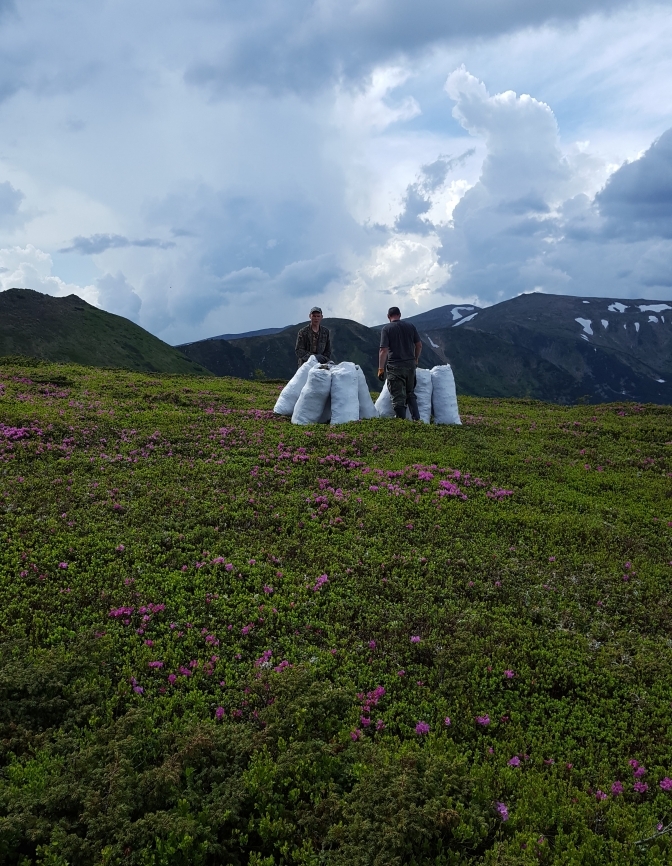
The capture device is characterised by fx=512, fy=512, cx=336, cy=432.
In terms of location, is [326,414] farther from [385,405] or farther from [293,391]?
[385,405]

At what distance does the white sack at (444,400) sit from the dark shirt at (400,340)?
2242mm

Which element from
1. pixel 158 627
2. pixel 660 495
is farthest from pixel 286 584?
pixel 660 495

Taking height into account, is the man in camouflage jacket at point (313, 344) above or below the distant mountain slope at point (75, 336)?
below

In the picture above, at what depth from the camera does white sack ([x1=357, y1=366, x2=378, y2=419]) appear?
19.2 m

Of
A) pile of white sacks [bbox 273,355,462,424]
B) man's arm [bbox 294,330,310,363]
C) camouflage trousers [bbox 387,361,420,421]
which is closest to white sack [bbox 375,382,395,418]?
pile of white sacks [bbox 273,355,462,424]

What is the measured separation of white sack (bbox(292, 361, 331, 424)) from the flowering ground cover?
4117 millimetres

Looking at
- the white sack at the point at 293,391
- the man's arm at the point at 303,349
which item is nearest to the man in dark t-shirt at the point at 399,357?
the white sack at the point at 293,391

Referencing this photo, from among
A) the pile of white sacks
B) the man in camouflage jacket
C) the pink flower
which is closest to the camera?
the pink flower

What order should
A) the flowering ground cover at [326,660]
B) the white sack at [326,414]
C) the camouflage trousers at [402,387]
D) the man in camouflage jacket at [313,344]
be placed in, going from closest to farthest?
the flowering ground cover at [326,660], the camouflage trousers at [402,387], the white sack at [326,414], the man in camouflage jacket at [313,344]

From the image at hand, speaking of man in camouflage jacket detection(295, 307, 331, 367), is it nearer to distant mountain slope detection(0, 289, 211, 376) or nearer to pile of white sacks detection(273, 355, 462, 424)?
pile of white sacks detection(273, 355, 462, 424)

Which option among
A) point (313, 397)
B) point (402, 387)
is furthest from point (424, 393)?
Answer: point (313, 397)

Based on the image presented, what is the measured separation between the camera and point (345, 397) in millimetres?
18578

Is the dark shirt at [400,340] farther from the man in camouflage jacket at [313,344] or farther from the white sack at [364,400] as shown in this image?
the man in camouflage jacket at [313,344]

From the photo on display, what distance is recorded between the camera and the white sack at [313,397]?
18438mm
